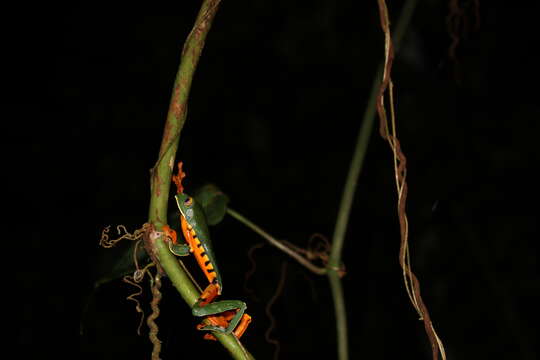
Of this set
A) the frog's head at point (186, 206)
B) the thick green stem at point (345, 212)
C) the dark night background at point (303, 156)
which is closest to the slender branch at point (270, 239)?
the thick green stem at point (345, 212)

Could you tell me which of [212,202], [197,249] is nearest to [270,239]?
[212,202]

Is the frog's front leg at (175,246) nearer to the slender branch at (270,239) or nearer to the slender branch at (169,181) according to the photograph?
the slender branch at (169,181)

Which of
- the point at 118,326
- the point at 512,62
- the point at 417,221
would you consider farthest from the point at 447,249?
the point at 118,326

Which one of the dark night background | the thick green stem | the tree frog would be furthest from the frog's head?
the dark night background

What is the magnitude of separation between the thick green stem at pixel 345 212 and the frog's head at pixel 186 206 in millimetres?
→ 382

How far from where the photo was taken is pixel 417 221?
78.0 inches

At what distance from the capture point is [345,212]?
2.89ft

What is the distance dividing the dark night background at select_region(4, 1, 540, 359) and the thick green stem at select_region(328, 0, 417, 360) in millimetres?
964

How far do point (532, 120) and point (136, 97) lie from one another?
1.40 m

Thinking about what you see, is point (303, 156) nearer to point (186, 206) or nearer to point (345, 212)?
point (345, 212)

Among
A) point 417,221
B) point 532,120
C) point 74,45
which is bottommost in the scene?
point 417,221

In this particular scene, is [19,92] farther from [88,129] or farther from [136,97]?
[136,97]

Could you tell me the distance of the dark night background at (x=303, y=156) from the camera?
6.09ft

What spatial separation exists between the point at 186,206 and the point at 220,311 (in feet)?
0.32
